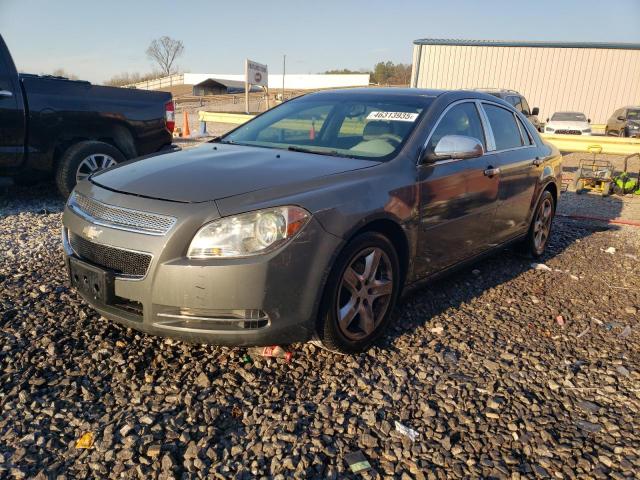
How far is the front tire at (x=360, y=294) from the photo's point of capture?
2904 millimetres

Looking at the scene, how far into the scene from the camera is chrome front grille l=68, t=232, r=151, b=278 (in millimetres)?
2619

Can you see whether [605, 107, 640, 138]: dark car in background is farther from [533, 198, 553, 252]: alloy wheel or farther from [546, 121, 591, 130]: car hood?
[533, 198, 553, 252]: alloy wheel

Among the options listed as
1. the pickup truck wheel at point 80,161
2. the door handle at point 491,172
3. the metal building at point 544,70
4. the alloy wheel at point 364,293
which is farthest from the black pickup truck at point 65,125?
the metal building at point 544,70

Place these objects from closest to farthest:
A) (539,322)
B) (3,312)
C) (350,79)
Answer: (3,312)
(539,322)
(350,79)

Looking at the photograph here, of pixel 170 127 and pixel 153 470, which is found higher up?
pixel 170 127

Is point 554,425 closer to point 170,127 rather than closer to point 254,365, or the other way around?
point 254,365

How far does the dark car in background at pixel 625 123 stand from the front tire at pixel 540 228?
17.8 metres

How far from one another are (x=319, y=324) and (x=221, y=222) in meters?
0.80

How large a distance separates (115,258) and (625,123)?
2304 centimetres

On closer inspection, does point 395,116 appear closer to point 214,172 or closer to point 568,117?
point 214,172

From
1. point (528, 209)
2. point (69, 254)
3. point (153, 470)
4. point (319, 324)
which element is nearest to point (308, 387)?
point (319, 324)

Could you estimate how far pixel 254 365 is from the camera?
3.04 meters

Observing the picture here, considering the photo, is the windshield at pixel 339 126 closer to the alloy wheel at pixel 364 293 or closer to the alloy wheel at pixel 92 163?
the alloy wheel at pixel 364 293

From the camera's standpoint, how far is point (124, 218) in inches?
107
